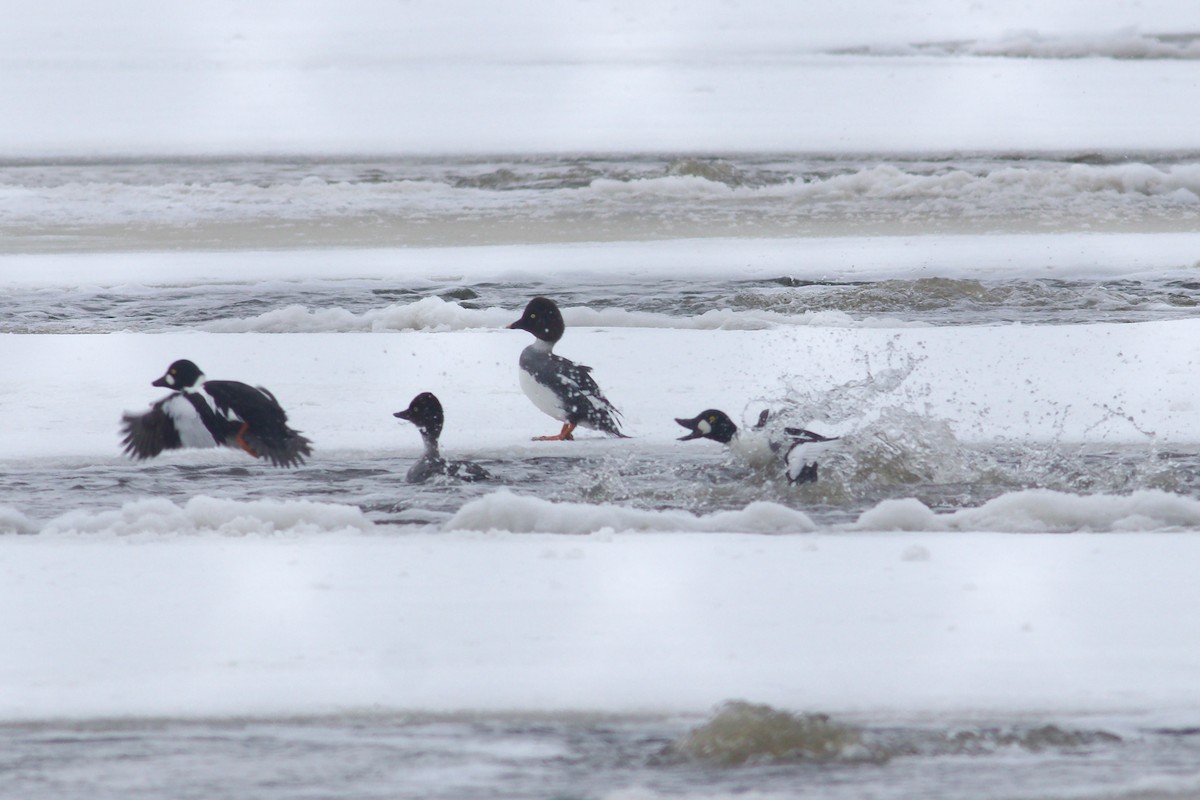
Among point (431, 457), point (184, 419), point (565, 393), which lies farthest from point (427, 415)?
point (184, 419)

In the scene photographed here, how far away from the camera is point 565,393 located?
6.05m

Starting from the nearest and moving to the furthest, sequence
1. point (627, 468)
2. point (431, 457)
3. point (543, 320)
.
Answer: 1. point (431, 457)
2. point (627, 468)
3. point (543, 320)

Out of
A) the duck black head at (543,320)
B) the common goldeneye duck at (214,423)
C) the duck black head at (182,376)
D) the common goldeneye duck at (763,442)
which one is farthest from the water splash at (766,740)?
the duck black head at (543,320)

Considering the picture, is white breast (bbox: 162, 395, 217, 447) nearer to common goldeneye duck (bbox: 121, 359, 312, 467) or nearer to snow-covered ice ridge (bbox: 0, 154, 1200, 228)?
common goldeneye duck (bbox: 121, 359, 312, 467)

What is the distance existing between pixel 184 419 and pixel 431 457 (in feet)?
3.00

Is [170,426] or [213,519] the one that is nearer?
[213,519]

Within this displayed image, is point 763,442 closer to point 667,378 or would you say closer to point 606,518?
point 606,518

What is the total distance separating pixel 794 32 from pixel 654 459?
22.8 meters

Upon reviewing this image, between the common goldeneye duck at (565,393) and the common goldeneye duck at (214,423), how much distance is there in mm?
1009

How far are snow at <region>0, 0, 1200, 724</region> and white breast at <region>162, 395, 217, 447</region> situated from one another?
471 mm

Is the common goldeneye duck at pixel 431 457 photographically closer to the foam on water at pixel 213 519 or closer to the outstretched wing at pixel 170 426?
the foam on water at pixel 213 519

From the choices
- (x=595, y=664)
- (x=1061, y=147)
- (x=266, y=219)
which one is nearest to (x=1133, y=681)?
(x=595, y=664)

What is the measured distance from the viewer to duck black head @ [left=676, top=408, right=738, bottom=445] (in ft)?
18.7

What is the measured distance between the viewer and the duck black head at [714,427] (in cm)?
571
